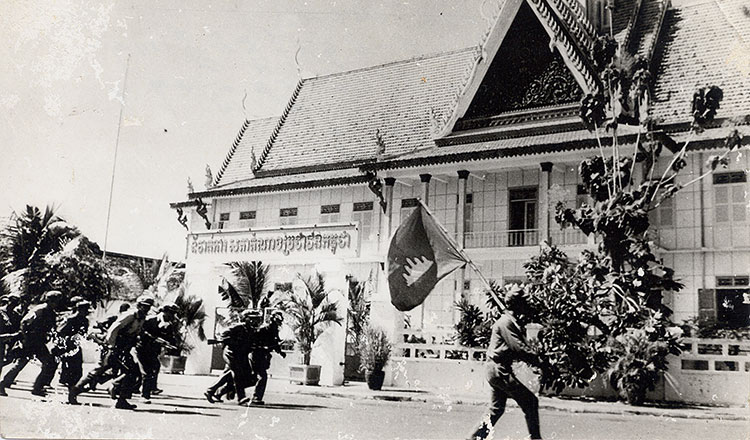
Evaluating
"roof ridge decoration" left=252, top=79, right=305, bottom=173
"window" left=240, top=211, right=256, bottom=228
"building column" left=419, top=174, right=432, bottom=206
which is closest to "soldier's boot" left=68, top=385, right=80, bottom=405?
"window" left=240, top=211, right=256, bottom=228

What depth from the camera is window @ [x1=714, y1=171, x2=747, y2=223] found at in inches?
565

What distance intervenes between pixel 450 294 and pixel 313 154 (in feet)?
18.7

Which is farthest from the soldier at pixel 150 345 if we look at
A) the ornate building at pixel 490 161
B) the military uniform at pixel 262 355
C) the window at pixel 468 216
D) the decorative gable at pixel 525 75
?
the decorative gable at pixel 525 75

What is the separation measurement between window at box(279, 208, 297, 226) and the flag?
8.31m

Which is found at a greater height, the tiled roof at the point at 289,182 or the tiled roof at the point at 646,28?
the tiled roof at the point at 646,28

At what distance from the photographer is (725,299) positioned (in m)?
15.0

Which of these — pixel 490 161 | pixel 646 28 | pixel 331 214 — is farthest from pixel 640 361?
pixel 331 214

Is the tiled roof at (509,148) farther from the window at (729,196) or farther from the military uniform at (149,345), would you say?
the military uniform at (149,345)

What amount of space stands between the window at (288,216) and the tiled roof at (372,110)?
4.83ft

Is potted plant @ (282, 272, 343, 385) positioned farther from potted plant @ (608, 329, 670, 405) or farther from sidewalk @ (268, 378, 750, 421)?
potted plant @ (608, 329, 670, 405)

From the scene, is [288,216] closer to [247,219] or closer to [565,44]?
[247,219]

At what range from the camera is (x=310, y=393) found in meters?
14.1

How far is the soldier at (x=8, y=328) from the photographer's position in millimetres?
12375

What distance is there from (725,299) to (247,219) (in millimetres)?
11647
